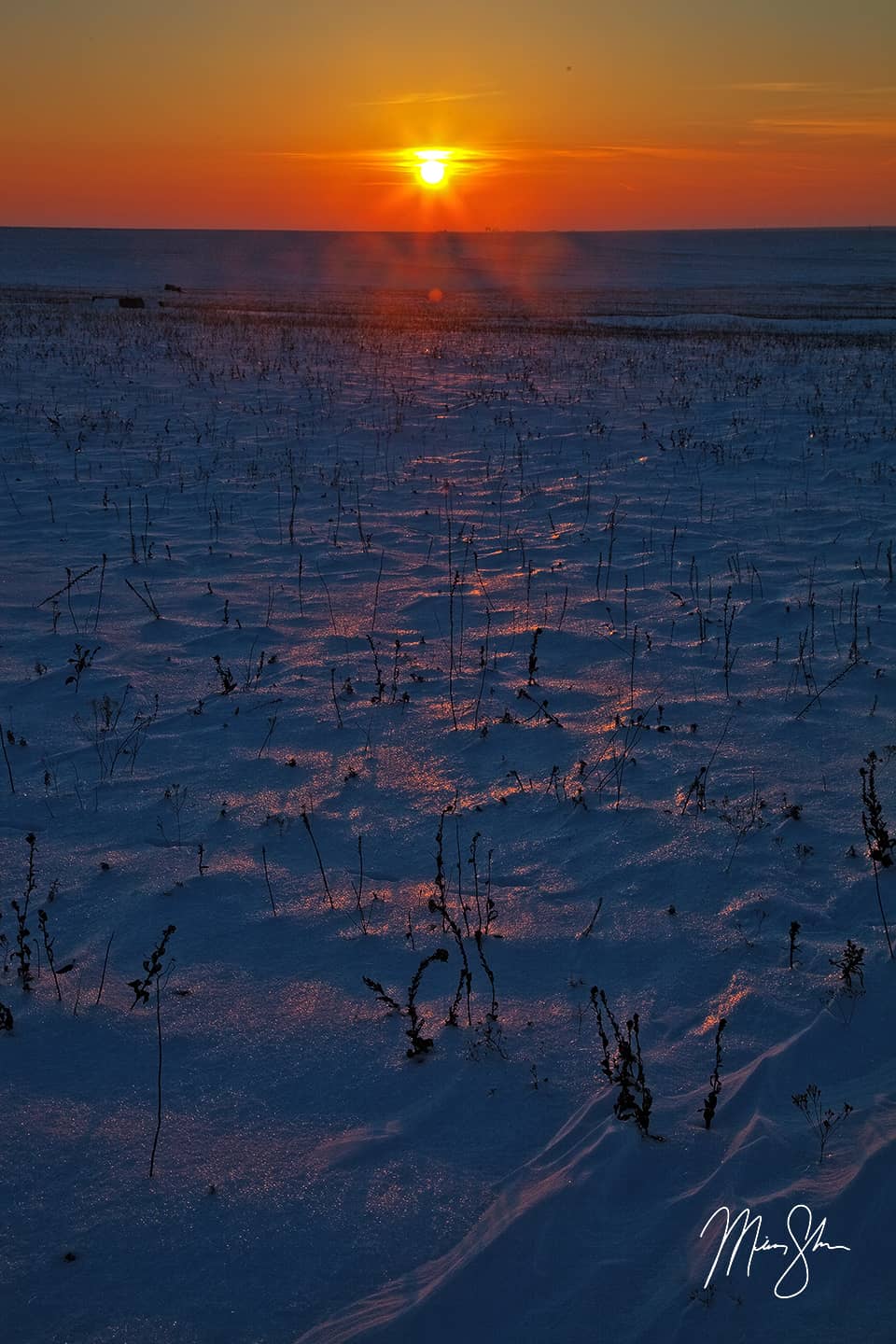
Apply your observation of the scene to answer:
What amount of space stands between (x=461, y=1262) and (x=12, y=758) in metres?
3.58

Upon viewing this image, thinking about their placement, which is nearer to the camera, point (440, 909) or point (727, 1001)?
point (727, 1001)

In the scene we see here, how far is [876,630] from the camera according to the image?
264 inches

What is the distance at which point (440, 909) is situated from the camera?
388cm

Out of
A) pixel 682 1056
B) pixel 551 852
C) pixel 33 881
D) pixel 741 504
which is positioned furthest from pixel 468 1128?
pixel 741 504

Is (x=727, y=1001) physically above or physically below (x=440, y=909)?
below
